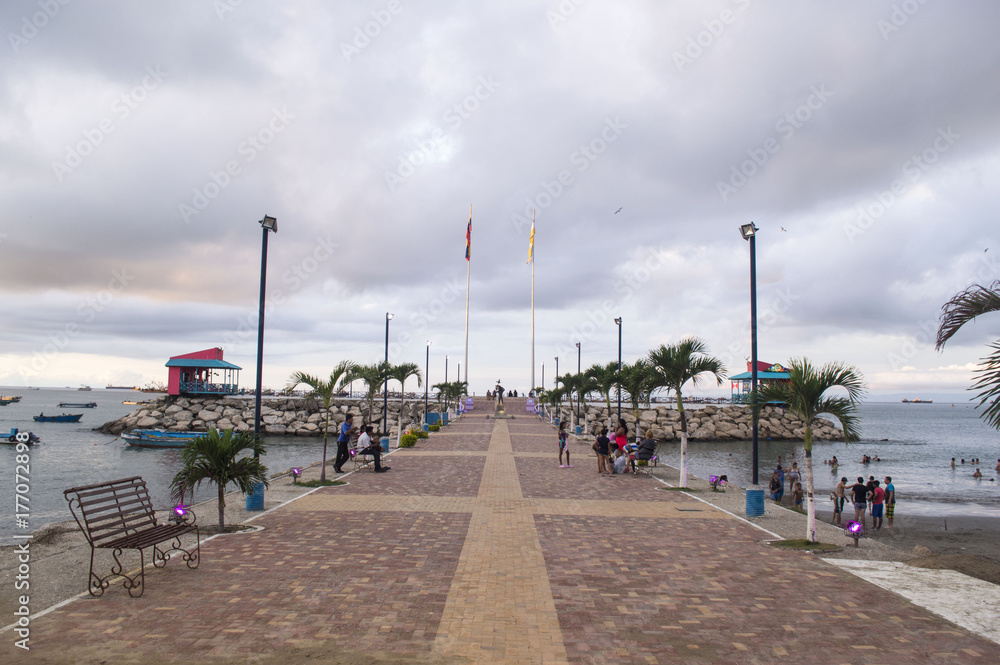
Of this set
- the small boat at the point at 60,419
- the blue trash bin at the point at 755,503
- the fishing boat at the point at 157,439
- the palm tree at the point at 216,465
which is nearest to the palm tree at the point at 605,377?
the blue trash bin at the point at 755,503

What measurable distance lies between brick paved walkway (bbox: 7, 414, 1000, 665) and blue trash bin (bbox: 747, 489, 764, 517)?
0.88 metres

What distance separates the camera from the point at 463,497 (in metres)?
13.5

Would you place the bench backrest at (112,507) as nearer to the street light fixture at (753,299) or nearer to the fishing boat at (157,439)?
the street light fixture at (753,299)

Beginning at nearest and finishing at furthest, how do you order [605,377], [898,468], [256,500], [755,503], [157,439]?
[256,500], [755,503], [605,377], [898,468], [157,439]

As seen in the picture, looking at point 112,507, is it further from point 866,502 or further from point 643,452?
point 866,502

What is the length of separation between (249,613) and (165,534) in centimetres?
205

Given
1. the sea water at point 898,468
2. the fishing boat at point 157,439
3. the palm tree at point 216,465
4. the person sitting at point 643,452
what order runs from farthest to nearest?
the fishing boat at point 157,439
the sea water at point 898,468
the person sitting at point 643,452
the palm tree at point 216,465

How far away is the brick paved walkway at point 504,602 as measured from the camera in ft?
17.9

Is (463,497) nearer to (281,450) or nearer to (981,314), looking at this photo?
(981,314)

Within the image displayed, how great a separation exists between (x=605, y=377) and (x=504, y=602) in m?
26.6

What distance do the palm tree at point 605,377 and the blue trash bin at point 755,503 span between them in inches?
617

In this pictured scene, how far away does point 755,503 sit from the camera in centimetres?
1195

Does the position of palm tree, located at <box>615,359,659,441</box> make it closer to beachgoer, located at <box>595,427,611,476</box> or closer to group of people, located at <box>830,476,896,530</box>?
beachgoer, located at <box>595,427,611,476</box>

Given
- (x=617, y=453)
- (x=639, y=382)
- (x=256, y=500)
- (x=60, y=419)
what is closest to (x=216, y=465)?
(x=256, y=500)
